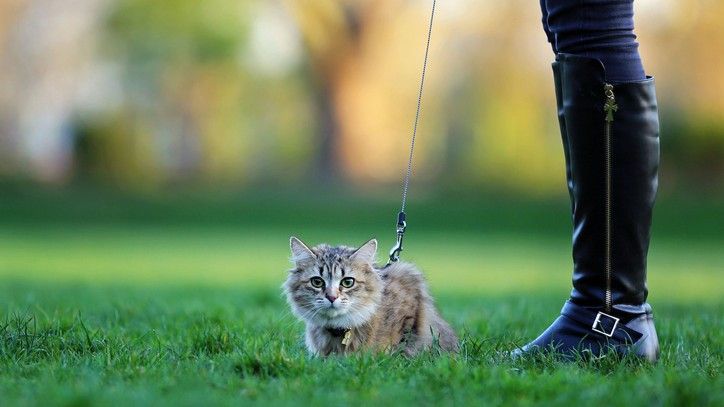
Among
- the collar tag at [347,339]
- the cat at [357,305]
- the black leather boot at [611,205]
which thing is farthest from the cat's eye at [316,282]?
the black leather boot at [611,205]

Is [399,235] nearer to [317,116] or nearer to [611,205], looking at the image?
[611,205]

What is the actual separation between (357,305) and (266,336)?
57cm

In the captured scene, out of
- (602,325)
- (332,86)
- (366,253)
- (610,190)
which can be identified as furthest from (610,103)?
(332,86)

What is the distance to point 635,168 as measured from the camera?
3.49 meters

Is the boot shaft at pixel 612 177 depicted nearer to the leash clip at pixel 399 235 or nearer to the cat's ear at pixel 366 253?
the leash clip at pixel 399 235

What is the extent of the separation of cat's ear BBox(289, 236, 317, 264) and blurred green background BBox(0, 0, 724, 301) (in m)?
14.9

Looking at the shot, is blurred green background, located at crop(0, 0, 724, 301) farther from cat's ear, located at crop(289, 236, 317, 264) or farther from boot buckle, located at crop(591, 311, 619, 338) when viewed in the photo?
boot buckle, located at crop(591, 311, 619, 338)

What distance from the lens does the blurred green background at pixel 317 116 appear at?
2298cm

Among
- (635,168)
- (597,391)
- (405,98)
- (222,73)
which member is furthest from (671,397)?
(222,73)

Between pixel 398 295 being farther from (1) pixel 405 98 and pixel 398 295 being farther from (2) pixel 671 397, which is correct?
(1) pixel 405 98

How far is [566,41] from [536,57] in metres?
23.1

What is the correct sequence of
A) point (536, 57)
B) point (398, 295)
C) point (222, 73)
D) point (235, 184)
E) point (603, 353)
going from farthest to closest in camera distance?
1. point (222, 73)
2. point (235, 184)
3. point (536, 57)
4. point (398, 295)
5. point (603, 353)

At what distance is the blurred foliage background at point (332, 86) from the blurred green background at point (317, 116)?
6 cm

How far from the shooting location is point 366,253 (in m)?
3.96
